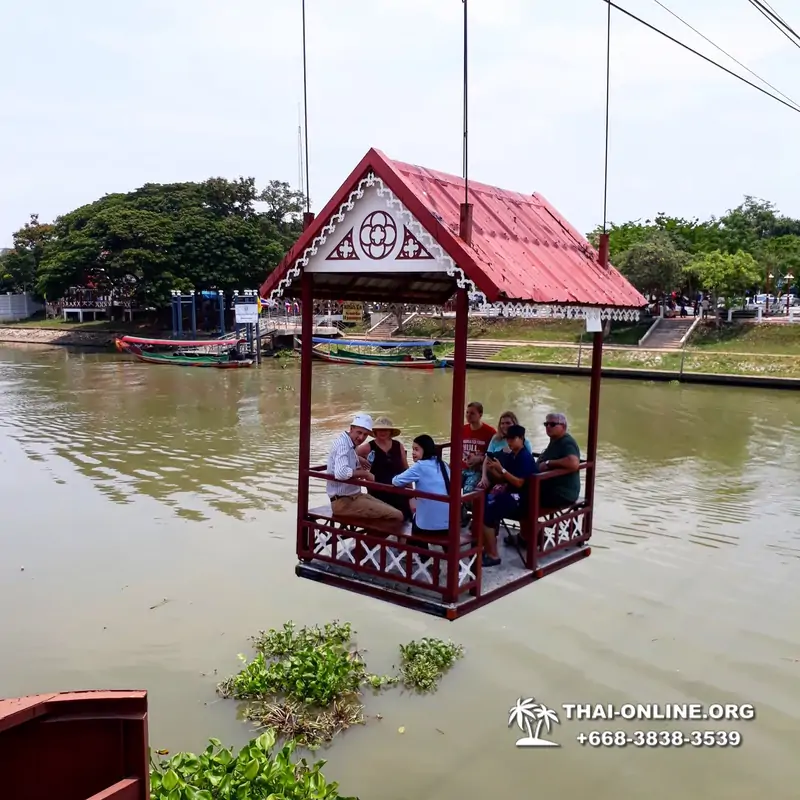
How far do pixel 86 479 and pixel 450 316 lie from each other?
29.2 metres

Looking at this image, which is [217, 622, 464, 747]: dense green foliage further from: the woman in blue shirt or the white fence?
the white fence

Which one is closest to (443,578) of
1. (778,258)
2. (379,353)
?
(379,353)

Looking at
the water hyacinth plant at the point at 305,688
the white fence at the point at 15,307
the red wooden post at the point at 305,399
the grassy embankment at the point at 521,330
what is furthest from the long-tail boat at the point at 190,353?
the red wooden post at the point at 305,399

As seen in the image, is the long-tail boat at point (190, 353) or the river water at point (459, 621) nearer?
the river water at point (459, 621)

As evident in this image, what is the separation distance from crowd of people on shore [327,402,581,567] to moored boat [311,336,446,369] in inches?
992

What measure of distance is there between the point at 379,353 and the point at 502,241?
95.8 ft

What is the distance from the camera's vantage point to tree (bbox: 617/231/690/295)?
3198cm

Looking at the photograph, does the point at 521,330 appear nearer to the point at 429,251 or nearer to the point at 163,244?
the point at 163,244

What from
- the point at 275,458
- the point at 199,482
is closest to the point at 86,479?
the point at 199,482

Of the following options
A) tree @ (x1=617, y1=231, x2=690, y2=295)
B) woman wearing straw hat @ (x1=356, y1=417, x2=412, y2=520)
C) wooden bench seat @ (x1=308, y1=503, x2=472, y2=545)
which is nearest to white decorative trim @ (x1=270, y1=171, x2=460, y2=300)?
woman wearing straw hat @ (x1=356, y1=417, x2=412, y2=520)

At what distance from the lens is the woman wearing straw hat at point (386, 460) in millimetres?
6207

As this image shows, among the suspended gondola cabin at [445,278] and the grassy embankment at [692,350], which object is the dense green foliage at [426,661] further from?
the grassy embankment at [692,350]

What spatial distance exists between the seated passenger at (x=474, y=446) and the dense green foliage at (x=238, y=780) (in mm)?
2843

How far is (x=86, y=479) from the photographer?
13.1 metres
